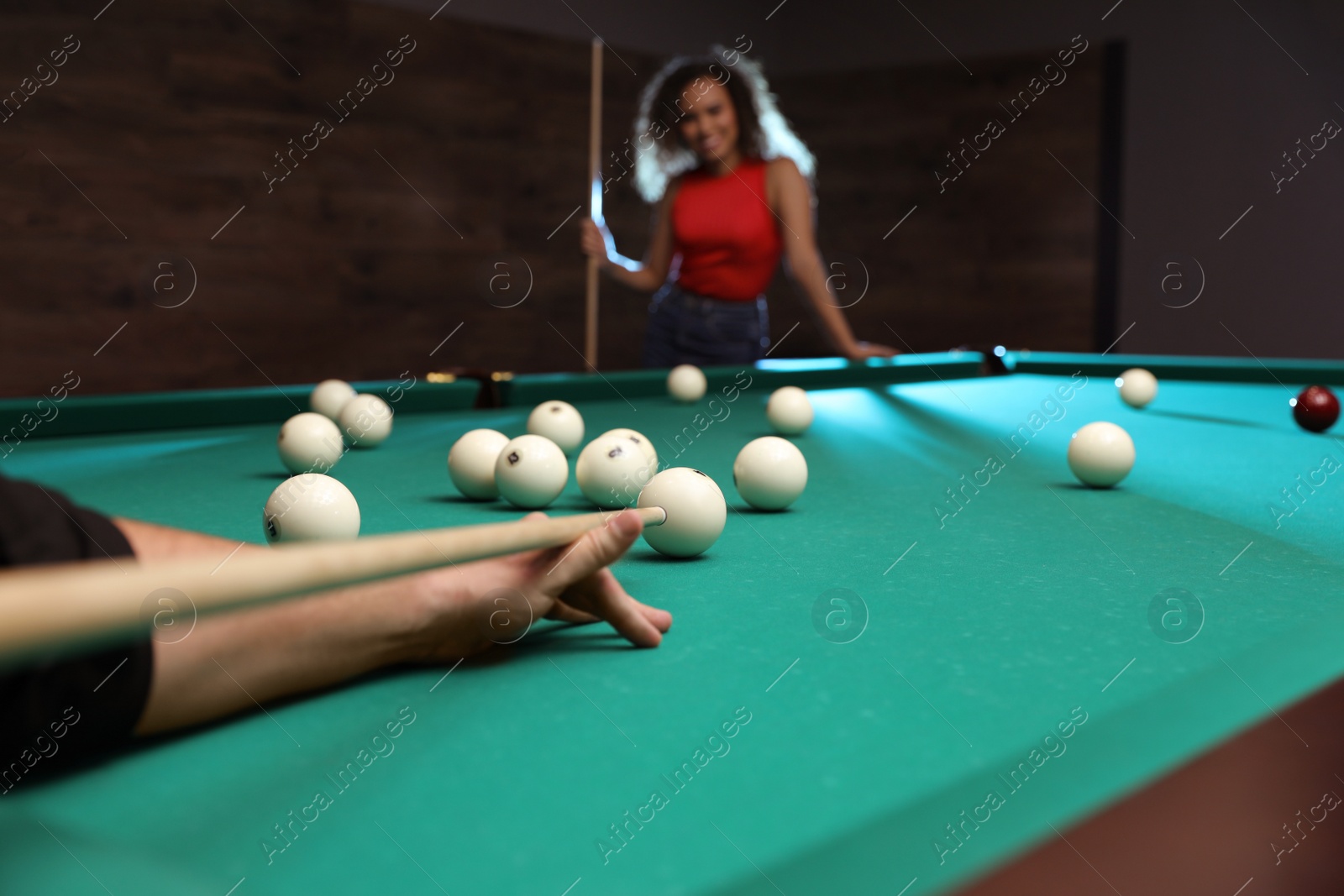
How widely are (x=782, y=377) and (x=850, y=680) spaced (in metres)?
2.91

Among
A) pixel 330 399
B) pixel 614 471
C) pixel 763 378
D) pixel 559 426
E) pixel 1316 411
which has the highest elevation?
pixel 330 399

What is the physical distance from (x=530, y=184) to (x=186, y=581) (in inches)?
277

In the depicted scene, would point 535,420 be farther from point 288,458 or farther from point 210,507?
point 210,507

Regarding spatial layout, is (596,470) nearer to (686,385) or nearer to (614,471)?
(614,471)

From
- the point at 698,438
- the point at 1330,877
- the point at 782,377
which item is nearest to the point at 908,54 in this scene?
the point at 782,377

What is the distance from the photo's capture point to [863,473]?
2279 mm

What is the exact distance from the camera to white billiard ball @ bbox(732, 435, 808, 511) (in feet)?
6.06

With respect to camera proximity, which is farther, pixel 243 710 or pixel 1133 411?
pixel 1133 411

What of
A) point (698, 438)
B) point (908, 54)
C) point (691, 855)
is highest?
point (908, 54)

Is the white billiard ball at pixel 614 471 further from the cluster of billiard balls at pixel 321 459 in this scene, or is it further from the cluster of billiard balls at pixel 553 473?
the cluster of billiard balls at pixel 321 459

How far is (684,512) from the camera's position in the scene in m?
1.49

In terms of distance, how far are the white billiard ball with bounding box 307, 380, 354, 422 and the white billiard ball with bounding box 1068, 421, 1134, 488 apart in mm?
1667

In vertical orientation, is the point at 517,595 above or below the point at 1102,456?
above

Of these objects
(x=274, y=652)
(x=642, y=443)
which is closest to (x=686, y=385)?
(x=642, y=443)
